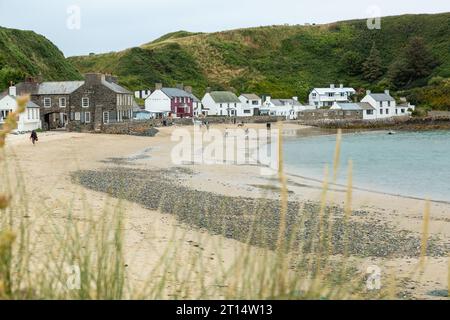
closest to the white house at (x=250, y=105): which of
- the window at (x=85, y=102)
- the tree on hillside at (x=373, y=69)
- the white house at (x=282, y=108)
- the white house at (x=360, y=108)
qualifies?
the white house at (x=282, y=108)

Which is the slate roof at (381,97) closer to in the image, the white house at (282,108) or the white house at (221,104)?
the white house at (282,108)

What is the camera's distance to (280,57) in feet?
433

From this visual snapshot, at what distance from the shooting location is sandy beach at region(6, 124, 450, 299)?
877 centimetres

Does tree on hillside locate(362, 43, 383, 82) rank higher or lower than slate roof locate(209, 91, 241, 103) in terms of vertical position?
higher

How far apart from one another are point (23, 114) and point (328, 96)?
63565mm

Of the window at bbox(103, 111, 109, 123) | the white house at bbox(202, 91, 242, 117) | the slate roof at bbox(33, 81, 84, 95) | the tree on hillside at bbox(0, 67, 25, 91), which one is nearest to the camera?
the slate roof at bbox(33, 81, 84, 95)

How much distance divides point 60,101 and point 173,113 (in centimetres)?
2537

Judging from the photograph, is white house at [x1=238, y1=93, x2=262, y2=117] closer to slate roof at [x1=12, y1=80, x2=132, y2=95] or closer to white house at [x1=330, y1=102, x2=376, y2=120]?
white house at [x1=330, y1=102, x2=376, y2=120]

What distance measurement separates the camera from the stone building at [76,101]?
53.3m

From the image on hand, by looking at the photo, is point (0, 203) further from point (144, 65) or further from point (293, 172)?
point (144, 65)

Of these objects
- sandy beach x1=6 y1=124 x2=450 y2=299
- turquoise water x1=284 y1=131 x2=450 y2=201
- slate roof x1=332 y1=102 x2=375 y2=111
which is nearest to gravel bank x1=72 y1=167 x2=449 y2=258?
sandy beach x1=6 y1=124 x2=450 y2=299

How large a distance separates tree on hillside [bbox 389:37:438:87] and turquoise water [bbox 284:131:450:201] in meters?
60.1

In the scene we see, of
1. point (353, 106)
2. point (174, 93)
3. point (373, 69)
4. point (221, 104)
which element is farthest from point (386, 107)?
point (174, 93)
